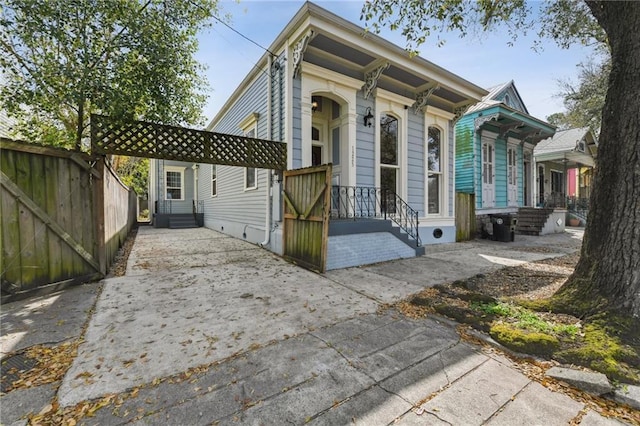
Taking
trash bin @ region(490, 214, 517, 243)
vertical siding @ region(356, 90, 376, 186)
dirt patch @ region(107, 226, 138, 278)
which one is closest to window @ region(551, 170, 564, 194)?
trash bin @ region(490, 214, 517, 243)

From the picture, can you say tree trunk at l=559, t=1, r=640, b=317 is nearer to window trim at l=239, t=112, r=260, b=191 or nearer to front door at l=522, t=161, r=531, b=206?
window trim at l=239, t=112, r=260, b=191

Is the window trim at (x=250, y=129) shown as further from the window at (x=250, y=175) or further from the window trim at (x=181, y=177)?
the window trim at (x=181, y=177)

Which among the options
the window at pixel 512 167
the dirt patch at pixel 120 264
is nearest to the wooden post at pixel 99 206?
the dirt patch at pixel 120 264

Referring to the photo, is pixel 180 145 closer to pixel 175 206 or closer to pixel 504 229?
pixel 504 229

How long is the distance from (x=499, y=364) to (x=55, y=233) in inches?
206

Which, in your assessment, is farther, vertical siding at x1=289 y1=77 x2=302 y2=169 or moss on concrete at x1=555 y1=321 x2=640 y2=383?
vertical siding at x1=289 y1=77 x2=302 y2=169

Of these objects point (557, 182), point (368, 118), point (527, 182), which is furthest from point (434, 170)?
point (557, 182)

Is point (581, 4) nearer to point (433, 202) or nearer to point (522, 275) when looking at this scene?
point (433, 202)

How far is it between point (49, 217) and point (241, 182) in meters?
5.15

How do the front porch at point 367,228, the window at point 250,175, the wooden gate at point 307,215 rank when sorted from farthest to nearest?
the window at point 250,175, the front porch at point 367,228, the wooden gate at point 307,215

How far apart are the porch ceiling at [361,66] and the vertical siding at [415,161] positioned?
787 millimetres

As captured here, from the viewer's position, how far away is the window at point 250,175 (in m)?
7.31

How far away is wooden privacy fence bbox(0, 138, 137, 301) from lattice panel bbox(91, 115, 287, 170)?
1.32 feet

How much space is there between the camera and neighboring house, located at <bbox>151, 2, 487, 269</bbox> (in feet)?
18.6
